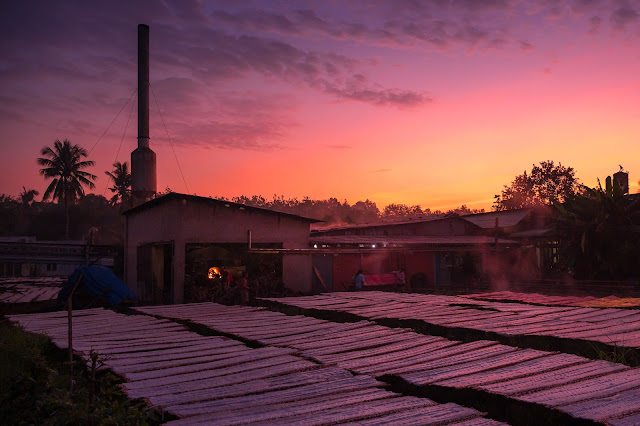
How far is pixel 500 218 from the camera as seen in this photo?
34.7 meters

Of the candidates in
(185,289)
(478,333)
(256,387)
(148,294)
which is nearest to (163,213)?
(185,289)

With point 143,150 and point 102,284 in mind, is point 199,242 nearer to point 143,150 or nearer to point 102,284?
point 102,284

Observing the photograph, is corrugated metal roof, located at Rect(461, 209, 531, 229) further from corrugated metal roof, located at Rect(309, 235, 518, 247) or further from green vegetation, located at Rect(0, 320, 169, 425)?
green vegetation, located at Rect(0, 320, 169, 425)

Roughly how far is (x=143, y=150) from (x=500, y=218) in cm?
2202

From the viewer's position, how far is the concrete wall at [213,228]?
64.8 feet

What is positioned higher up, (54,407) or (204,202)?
(204,202)

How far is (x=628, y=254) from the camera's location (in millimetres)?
20109

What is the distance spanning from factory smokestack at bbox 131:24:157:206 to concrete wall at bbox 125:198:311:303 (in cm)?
590

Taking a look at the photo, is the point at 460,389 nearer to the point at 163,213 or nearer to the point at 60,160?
the point at 163,213

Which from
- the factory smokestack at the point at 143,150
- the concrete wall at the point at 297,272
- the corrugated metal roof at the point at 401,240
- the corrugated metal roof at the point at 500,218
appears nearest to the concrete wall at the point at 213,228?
the concrete wall at the point at 297,272

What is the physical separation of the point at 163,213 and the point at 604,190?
17449mm

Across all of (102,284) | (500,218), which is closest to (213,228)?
(102,284)

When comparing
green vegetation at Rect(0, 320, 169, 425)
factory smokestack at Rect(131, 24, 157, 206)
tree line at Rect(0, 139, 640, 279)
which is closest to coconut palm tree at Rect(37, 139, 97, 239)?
tree line at Rect(0, 139, 640, 279)

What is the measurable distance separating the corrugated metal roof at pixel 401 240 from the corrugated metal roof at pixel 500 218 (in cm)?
130
